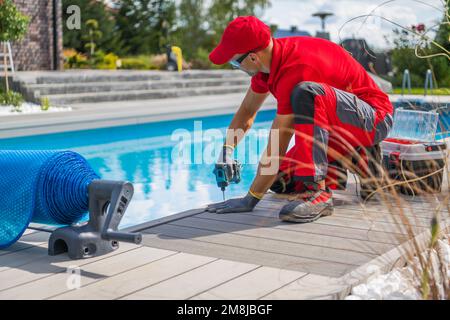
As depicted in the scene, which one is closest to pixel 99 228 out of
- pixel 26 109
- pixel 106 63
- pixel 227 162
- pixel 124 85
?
pixel 227 162

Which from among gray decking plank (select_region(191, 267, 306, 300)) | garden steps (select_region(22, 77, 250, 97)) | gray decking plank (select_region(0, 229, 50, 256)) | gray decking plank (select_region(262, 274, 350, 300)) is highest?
garden steps (select_region(22, 77, 250, 97))

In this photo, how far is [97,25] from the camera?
1725cm

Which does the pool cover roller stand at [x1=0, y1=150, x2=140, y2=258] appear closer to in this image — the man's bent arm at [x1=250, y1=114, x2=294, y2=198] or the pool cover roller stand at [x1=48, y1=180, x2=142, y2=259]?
the pool cover roller stand at [x1=48, y1=180, x2=142, y2=259]

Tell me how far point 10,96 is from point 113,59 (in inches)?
293

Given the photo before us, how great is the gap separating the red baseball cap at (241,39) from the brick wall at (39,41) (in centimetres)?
1055

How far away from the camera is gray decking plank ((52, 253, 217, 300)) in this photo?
203 cm

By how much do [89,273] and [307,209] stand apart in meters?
1.13

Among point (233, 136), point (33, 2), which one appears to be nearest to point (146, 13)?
point (33, 2)

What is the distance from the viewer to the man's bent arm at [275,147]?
3027mm

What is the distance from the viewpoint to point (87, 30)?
666 inches

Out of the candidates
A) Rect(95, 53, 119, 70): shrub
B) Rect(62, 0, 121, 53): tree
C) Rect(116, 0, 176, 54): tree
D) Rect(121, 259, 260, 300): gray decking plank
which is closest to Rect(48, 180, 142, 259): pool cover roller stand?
Rect(121, 259, 260, 300): gray decking plank

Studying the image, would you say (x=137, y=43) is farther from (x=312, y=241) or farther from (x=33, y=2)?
(x=312, y=241)

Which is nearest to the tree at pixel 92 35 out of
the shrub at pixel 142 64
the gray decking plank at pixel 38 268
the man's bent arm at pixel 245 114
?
the shrub at pixel 142 64

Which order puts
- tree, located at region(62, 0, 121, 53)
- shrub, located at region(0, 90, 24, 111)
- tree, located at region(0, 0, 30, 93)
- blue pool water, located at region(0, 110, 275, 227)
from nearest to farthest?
blue pool water, located at region(0, 110, 275, 227) → tree, located at region(0, 0, 30, 93) → shrub, located at region(0, 90, 24, 111) → tree, located at region(62, 0, 121, 53)
